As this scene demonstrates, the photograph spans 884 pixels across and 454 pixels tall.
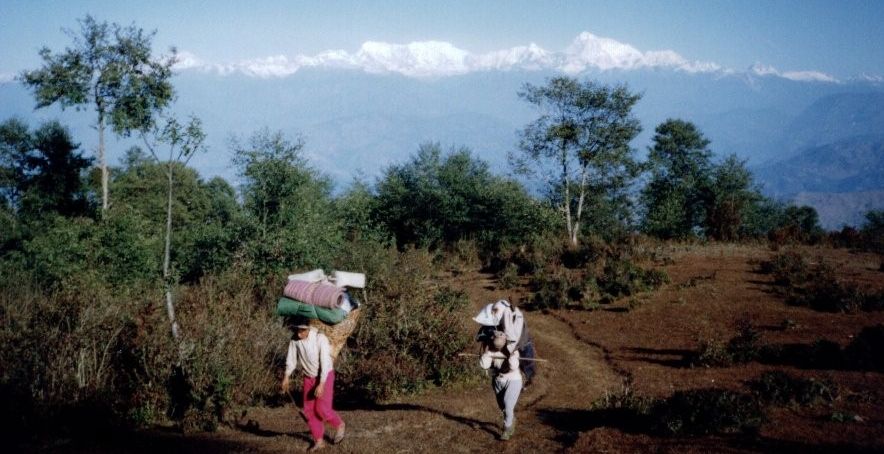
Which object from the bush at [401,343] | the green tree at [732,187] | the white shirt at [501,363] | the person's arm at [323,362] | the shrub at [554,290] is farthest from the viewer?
the green tree at [732,187]

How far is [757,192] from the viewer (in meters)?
42.9

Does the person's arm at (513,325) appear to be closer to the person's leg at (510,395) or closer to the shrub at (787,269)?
the person's leg at (510,395)

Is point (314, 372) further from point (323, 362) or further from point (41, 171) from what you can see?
point (41, 171)

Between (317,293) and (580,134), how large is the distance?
2320cm

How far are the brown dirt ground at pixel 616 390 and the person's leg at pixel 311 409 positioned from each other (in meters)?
0.32

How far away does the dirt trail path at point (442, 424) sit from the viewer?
6973 millimetres

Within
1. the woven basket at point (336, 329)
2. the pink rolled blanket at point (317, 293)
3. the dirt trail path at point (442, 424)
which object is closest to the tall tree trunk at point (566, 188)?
the dirt trail path at point (442, 424)

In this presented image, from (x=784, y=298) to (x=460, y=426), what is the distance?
1368 centimetres

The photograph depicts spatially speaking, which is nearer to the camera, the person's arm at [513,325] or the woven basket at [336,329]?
the person's arm at [513,325]

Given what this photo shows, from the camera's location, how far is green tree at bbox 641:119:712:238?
134ft

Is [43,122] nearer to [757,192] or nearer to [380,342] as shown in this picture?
[380,342]

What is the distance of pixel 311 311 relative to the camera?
289 inches

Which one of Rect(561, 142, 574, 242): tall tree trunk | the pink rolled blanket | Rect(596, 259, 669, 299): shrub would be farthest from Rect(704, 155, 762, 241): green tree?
the pink rolled blanket

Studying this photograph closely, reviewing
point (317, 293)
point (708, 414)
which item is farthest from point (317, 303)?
point (708, 414)
